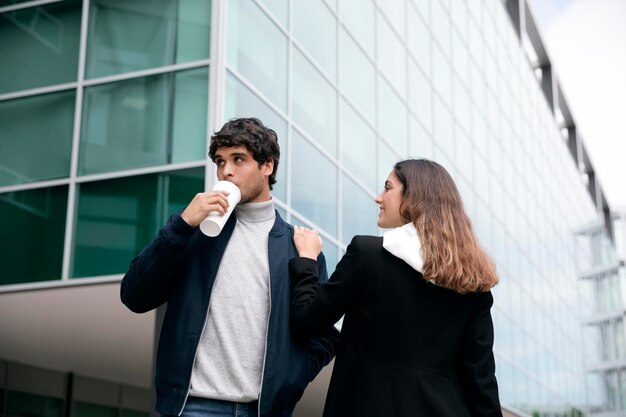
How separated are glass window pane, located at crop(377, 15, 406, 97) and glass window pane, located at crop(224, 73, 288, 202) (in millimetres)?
4275

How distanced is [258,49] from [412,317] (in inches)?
313

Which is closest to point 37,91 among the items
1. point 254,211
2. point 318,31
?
point 318,31

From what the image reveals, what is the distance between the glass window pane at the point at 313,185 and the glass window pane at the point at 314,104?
9.8 inches

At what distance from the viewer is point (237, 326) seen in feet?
11.2

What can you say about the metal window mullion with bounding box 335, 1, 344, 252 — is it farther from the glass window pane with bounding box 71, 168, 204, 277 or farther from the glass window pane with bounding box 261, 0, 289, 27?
the glass window pane with bounding box 71, 168, 204, 277

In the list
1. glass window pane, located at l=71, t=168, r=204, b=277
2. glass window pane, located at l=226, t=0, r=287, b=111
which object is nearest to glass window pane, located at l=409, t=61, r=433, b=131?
glass window pane, located at l=226, t=0, r=287, b=111

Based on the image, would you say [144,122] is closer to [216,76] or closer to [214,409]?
[216,76]

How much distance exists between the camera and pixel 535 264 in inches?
1012

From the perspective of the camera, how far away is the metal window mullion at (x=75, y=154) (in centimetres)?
1053

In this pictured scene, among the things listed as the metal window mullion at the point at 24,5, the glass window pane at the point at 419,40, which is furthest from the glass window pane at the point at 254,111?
the glass window pane at the point at 419,40

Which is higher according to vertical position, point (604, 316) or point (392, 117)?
point (604, 316)

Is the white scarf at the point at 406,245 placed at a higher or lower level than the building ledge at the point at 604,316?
lower

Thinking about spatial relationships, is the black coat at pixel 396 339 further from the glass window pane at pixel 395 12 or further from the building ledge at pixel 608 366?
the building ledge at pixel 608 366

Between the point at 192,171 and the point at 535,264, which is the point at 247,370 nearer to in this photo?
the point at 192,171
